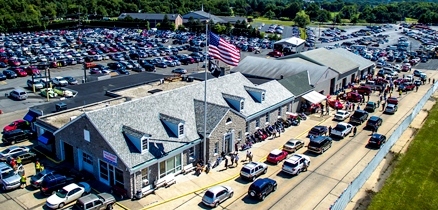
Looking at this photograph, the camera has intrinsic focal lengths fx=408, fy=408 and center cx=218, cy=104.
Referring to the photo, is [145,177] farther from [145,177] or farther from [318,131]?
[318,131]

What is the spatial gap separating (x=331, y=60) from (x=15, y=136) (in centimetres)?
5995

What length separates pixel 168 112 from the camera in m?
41.8

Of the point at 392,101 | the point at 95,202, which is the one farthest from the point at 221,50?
the point at 392,101

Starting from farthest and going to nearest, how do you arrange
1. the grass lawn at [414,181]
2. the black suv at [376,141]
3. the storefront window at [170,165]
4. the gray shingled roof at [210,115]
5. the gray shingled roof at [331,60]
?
the gray shingled roof at [331,60] → the black suv at [376,141] → the gray shingled roof at [210,115] → the storefront window at [170,165] → the grass lawn at [414,181]

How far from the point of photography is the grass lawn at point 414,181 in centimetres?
3597

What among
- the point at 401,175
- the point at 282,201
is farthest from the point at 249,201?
the point at 401,175

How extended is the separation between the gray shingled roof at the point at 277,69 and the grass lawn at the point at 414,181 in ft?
69.8

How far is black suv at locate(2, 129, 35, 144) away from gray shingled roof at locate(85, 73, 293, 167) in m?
16.9

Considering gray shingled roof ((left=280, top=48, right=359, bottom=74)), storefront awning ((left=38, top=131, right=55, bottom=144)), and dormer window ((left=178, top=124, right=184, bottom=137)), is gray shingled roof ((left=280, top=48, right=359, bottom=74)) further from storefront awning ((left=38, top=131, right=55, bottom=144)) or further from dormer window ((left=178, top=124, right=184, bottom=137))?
storefront awning ((left=38, top=131, right=55, bottom=144))

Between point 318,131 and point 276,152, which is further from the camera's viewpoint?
point 318,131

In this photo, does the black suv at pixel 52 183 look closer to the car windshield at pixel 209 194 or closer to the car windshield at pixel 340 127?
the car windshield at pixel 209 194

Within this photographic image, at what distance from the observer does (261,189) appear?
3525 centimetres

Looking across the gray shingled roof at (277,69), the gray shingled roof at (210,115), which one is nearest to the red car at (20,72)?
the gray shingled roof at (277,69)

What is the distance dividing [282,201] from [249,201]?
2893 millimetres
